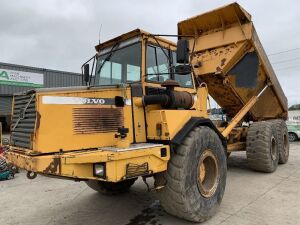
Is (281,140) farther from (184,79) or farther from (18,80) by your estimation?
(18,80)

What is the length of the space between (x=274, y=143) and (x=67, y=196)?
16.8ft

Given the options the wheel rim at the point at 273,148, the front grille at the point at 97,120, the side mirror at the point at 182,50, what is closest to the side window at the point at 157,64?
the side mirror at the point at 182,50

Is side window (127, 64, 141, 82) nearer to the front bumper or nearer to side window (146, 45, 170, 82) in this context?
side window (146, 45, 170, 82)

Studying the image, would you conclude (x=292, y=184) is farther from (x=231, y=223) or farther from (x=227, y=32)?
(x=227, y=32)

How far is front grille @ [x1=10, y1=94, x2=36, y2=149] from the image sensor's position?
12.9 ft

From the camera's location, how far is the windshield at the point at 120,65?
475 cm

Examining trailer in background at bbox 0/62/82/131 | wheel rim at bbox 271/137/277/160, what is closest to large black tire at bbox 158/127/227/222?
wheel rim at bbox 271/137/277/160

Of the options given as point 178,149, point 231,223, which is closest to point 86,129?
point 178,149

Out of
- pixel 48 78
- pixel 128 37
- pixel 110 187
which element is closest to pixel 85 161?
pixel 128 37

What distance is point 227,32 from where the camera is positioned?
759cm

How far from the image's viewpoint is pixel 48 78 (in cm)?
2322

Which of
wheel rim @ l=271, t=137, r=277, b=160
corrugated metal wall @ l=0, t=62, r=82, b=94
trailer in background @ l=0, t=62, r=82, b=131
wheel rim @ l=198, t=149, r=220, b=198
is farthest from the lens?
corrugated metal wall @ l=0, t=62, r=82, b=94

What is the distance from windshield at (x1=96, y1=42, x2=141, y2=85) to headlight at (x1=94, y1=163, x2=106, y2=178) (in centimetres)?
142

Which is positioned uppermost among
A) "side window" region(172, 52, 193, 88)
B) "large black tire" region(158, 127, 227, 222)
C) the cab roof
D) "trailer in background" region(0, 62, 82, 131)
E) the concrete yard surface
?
"trailer in background" region(0, 62, 82, 131)
